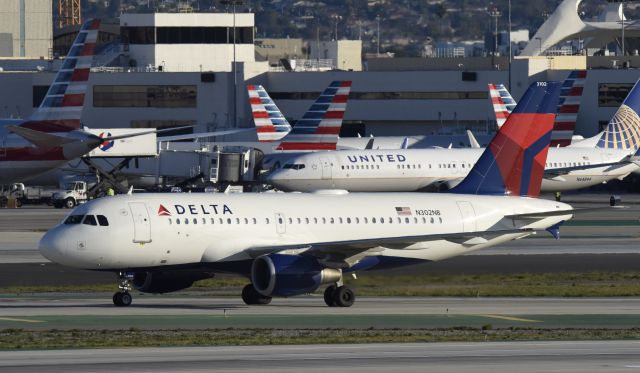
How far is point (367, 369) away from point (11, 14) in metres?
152

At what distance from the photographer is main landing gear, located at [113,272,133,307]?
1694 inches

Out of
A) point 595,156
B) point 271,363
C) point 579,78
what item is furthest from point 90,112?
point 271,363

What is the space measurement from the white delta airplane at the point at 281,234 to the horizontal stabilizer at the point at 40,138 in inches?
1333

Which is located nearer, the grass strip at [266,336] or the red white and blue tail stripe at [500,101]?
the grass strip at [266,336]

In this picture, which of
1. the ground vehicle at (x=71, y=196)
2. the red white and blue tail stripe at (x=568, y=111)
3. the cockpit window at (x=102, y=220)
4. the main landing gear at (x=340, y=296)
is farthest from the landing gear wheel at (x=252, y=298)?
the red white and blue tail stripe at (x=568, y=111)

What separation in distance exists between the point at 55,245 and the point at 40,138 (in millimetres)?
37665

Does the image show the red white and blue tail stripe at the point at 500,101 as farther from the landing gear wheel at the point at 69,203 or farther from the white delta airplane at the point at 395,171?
the landing gear wheel at the point at 69,203

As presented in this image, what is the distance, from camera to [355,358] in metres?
31.4

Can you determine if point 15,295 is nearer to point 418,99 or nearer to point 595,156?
point 595,156

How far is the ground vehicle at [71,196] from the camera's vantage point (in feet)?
327

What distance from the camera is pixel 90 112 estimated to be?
141 meters

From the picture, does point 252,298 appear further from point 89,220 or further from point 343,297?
point 89,220

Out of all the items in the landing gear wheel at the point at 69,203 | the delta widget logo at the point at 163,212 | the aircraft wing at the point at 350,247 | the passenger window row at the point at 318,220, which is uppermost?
the delta widget logo at the point at 163,212

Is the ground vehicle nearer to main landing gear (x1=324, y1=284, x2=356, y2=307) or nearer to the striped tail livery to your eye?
the striped tail livery
